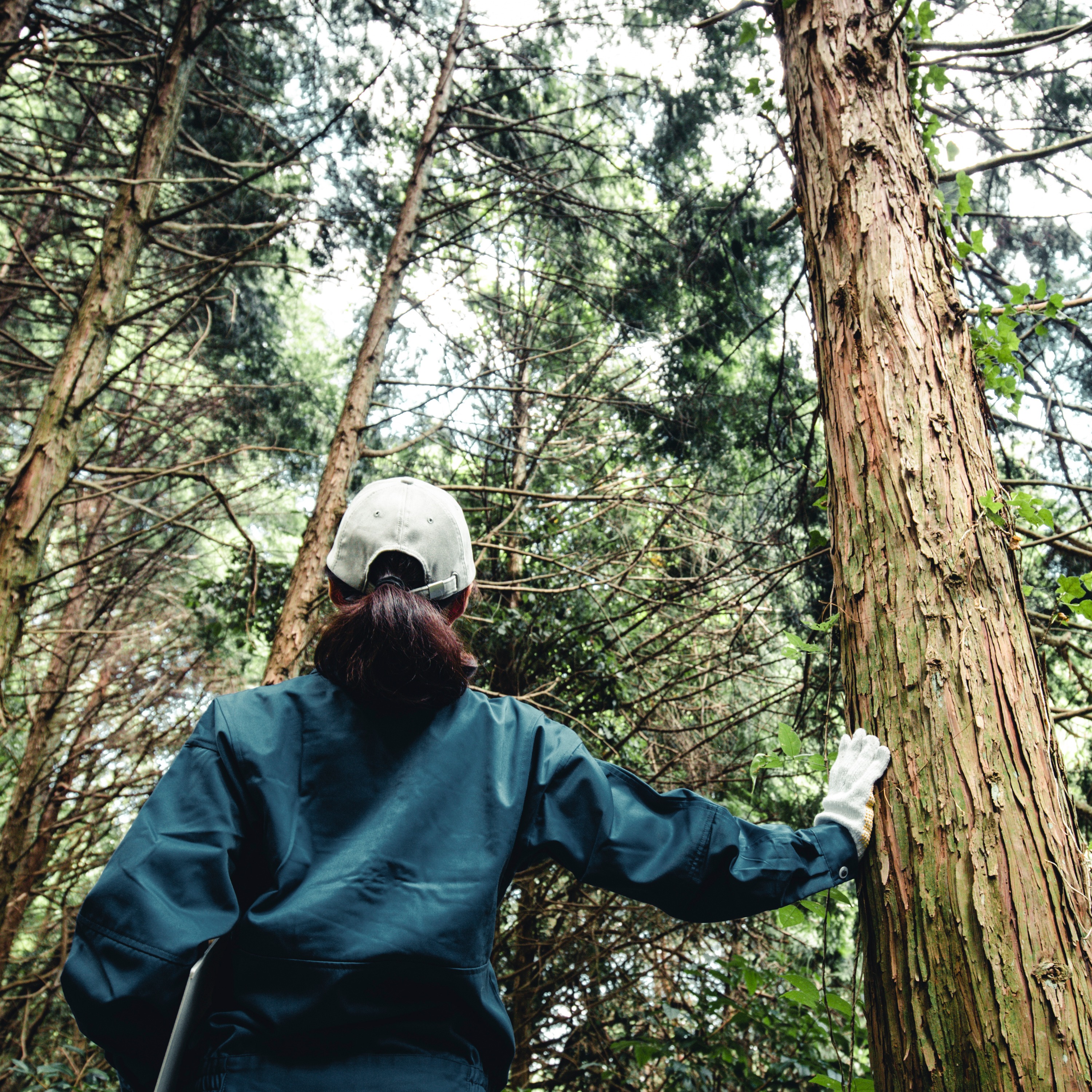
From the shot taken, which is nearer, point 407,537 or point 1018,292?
point 407,537

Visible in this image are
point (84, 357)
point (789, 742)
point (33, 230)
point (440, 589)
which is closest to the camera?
point (440, 589)

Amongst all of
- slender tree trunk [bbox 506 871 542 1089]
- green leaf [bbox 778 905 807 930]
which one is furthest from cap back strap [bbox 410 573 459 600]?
slender tree trunk [bbox 506 871 542 1089]

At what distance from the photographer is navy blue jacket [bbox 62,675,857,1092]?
1.22 m

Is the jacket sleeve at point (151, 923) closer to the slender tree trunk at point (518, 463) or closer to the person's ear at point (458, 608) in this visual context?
the person's ear at point (458, 608)

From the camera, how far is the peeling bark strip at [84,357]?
3.59m

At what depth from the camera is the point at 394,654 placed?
145cm

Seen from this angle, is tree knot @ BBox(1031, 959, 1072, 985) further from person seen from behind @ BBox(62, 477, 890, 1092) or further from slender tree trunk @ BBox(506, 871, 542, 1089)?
slender tree trunk @ BBox(506, 871, 542, 1089)

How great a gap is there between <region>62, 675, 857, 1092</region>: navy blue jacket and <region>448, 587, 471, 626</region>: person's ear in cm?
19

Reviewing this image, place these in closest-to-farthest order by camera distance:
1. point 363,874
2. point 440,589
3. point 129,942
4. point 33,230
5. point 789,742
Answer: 1. point 129,942
2. point 363,874
3. point 440,589
4. point 789,742
5. point 33,230

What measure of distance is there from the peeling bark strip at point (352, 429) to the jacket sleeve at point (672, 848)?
9.44ft

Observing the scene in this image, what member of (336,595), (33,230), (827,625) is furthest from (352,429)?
(33,230)

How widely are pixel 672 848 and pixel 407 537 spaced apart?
875mm

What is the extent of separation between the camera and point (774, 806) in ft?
22.0

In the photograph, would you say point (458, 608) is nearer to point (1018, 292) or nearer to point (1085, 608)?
A: point (1085, 608)
